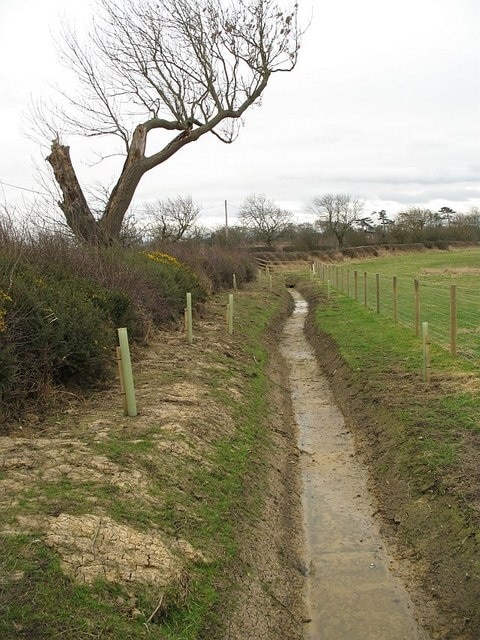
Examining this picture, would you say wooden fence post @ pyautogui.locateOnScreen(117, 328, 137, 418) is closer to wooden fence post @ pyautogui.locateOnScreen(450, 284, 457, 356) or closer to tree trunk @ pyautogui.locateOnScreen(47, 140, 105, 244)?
wooden fence post @ pyautogui.locateOnScreen(450, 284, 457, 356)

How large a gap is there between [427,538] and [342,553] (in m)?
0.85

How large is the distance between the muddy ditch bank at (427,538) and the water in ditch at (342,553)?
141 mm

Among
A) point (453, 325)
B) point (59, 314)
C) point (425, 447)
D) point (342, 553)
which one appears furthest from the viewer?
point (453, 325)

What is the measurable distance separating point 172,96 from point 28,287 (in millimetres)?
11689

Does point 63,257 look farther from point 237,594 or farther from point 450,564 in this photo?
point 450,564

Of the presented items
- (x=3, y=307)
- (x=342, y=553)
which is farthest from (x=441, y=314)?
(x=3, y=307)

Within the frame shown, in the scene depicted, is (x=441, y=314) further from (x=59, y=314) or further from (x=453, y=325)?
(x=59, y=314)

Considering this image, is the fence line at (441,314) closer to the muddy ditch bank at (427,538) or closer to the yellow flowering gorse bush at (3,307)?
the muddy ditch bank at (427,538)

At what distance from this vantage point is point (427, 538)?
541 cm

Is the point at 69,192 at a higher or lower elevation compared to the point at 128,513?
higher

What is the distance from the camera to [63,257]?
34.5ft

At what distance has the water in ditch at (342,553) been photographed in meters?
4.55

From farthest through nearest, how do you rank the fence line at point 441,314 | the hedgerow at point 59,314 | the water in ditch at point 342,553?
the fence line at point 441,314, the hedgerow at point 59,314, the water in ditch at point 342,553

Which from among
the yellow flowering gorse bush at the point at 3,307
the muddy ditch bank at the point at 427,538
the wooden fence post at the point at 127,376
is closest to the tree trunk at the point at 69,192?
the yellow flowering gorse bush at the point at 3,307
